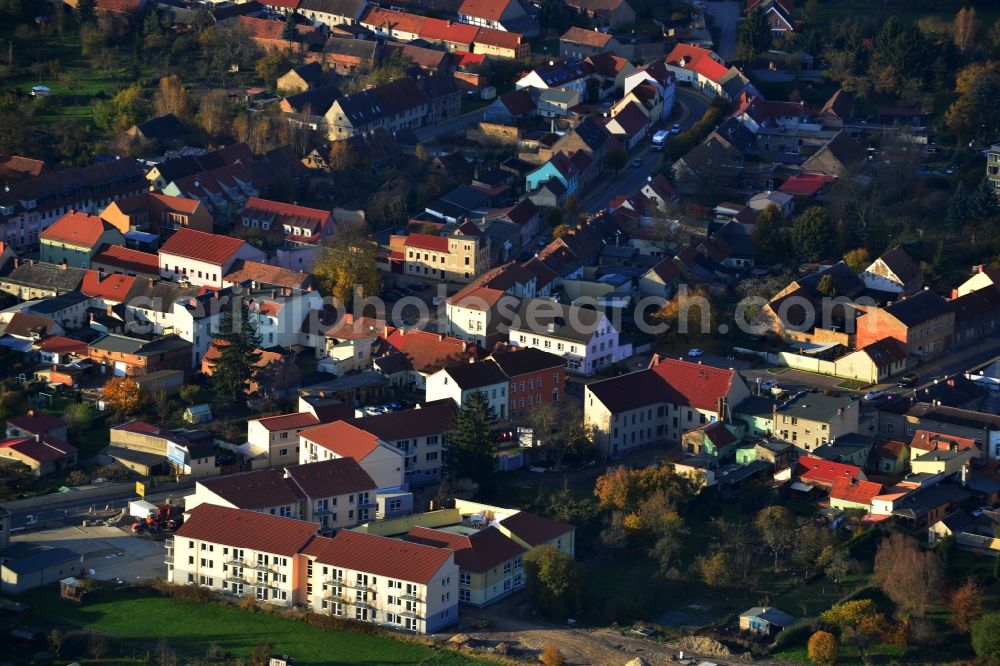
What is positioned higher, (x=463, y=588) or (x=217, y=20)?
(x=217, y=20)

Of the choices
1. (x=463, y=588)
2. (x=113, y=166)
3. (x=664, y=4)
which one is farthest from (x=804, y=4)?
(x=463, y=588)

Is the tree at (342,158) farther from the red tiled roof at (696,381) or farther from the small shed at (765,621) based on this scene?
the small shed at (765,621)

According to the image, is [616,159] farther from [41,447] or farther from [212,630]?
[212,630]

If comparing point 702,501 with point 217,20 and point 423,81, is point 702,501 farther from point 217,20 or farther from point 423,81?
point 217,20

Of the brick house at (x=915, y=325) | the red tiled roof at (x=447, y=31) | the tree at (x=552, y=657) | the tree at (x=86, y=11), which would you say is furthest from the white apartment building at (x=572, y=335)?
the tree at (x=86, y=11)

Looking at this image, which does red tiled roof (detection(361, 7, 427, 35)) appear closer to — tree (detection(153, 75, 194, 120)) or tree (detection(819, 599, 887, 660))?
tree (detection(153, 75, 194, 120))
